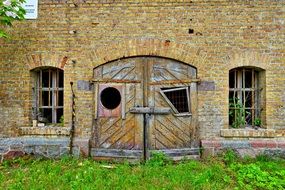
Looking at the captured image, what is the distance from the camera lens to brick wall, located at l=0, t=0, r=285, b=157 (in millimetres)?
7453

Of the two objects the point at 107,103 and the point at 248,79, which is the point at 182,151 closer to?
the point at 107,103

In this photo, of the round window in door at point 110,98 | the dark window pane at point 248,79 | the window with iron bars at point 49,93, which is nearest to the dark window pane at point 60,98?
the window with iron bars at point 49,93

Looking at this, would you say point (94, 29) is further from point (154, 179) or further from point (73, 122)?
point (154, 179)

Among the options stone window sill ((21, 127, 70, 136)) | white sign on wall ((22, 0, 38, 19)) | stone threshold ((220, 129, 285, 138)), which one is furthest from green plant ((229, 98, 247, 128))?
white sign on wall ((22, 0, 38, 19))

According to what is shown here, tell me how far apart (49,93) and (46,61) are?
87cm

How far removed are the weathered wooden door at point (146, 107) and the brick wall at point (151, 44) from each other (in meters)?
0.26

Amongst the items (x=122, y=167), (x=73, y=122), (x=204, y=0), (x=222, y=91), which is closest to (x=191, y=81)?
(x=222, y=91)

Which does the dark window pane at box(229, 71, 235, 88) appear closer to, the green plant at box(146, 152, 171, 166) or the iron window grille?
the iron window grille

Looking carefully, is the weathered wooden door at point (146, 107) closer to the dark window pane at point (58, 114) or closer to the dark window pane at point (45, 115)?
the dark window pane at point (58, 114)

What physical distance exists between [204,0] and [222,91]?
2.30 m

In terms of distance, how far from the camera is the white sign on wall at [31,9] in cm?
763

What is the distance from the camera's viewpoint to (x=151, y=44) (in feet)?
24.5

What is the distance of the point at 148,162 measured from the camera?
283 inches

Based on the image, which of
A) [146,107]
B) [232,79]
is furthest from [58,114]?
[232,79]
